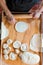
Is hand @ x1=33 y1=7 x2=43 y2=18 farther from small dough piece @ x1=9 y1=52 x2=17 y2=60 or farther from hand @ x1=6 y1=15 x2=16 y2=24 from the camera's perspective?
small dough piece @ x1=9 y1=52 x2=17 y2=60

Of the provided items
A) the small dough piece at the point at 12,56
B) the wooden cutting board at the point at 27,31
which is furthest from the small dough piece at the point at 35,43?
the small dough piece at the point at 12,56

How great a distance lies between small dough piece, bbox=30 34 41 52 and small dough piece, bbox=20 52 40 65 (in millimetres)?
46

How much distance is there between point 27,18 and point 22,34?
0.12 m

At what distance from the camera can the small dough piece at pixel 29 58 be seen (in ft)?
3.71

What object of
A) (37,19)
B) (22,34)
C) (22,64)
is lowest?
(22,64)

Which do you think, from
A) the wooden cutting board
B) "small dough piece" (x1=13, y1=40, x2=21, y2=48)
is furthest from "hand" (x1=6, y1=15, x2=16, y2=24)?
"small dough piece" (x1=13, y1=40, x2=21, y2=48)

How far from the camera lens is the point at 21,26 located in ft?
3.82

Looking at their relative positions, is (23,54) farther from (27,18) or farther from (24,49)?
(27,18)

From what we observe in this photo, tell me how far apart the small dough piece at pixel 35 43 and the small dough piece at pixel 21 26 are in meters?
0.09

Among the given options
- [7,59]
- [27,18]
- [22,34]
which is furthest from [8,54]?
[27,18]

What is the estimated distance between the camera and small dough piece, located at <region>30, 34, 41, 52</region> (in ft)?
3.76

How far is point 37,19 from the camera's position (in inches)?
45.5

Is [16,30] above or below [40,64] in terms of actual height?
above

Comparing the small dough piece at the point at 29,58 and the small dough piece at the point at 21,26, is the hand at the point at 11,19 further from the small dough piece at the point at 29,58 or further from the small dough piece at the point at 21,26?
the small dough piece at the point at 29,58
